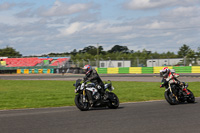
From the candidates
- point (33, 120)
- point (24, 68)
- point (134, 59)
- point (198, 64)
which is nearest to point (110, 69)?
point (134, 59)

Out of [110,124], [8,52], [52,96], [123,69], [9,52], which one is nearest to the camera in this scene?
[110,124]

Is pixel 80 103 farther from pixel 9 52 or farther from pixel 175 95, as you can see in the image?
pixel 9 52

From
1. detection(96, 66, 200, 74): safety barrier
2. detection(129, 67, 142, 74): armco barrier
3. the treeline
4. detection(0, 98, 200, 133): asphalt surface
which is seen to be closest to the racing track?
detection(0, 98, 200, 133): asphalt surface

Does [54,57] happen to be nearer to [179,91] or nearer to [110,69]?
[110,69]

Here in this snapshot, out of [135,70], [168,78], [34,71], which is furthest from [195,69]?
[168,78]

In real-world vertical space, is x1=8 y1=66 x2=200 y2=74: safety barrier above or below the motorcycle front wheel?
above

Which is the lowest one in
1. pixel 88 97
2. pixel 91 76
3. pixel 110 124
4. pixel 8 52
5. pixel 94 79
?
pixel 110 124

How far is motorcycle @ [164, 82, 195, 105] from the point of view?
494 inches

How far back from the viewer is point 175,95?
42.0 ft

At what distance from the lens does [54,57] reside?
78000 mm

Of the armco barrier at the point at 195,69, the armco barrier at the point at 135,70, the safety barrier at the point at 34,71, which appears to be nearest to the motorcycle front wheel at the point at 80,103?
the armco barrier at the point at 195,69

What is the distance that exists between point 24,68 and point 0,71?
5234mm

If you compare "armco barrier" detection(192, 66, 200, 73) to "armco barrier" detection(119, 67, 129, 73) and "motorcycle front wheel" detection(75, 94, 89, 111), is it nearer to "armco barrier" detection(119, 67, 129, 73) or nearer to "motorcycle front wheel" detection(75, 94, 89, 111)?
"armco barrier" detection(119, 67, 129, 73)

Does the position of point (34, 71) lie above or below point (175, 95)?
above
